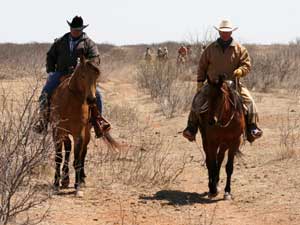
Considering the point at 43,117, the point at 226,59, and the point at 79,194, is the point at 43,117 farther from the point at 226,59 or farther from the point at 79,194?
the point at 226,59

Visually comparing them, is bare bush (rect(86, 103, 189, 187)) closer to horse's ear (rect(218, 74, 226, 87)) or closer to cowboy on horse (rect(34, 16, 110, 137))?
→ cowboy on horse (rect(34, 16, 110, 137))

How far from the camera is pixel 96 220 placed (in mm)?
7910

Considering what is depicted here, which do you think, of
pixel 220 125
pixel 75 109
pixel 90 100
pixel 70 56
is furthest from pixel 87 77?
pixel 220 125

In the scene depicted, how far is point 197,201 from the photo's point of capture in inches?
367

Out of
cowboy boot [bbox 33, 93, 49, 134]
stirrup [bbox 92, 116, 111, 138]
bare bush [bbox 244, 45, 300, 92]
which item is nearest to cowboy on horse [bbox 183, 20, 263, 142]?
stirrup [bbox 92, 116, 111, 138]

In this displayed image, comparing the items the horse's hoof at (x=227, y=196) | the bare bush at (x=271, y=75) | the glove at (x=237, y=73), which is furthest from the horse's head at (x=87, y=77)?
the bare bush at (x=271, y=75)

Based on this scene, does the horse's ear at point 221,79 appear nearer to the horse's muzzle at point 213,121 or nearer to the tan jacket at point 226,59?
the horse's muzzle at point 213,121

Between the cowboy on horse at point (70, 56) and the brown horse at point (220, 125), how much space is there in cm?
144

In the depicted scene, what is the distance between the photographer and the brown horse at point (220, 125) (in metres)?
8.79

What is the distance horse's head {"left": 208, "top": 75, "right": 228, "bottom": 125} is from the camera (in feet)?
28.7

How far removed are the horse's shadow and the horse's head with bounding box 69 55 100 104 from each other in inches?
62.8

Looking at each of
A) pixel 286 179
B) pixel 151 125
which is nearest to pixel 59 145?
pixel 286 179

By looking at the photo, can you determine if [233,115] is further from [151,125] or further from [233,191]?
[151,125]

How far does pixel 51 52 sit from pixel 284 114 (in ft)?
33.5
